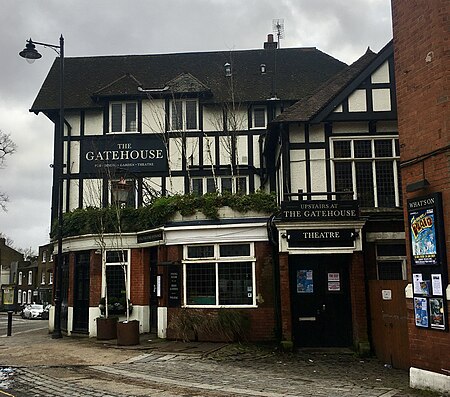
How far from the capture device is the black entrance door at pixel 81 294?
19172 millimetres

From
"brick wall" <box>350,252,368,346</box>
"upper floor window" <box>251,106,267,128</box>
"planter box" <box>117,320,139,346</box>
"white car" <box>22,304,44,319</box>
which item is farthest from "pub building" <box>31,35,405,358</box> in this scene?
"white car" <box>22,304,44,319</box>

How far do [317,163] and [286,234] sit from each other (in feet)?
11.4

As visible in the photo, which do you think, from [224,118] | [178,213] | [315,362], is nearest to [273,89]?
[224,118]

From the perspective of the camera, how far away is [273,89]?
25172 millimetres

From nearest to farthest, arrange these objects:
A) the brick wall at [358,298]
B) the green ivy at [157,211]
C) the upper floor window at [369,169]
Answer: the brick wall at [358,298]
the green ivy at [157,211]
the upper floor window at [369,169]

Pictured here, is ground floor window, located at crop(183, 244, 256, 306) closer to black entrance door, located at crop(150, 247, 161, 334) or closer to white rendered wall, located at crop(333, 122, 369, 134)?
black entrance door, located at crop(150, 247, 161, 334)

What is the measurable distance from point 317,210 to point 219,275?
3623 millimetres

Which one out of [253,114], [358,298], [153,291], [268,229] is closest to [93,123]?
[253,114]

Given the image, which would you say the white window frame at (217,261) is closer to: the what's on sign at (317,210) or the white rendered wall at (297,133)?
the what's on sign at (317,210)

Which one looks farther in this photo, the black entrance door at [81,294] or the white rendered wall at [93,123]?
the white rendered wall at [93,123]

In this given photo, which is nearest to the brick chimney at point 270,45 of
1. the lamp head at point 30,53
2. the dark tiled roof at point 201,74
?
the dark tiled roof at point 201,74

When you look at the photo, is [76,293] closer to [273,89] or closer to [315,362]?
[315,362]

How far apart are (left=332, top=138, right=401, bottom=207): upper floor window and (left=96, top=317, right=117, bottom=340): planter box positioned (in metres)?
8.42

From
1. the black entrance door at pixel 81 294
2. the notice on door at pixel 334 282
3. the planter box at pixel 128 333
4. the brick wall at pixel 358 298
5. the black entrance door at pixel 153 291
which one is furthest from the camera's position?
the black entrance door at pixel 81 294
